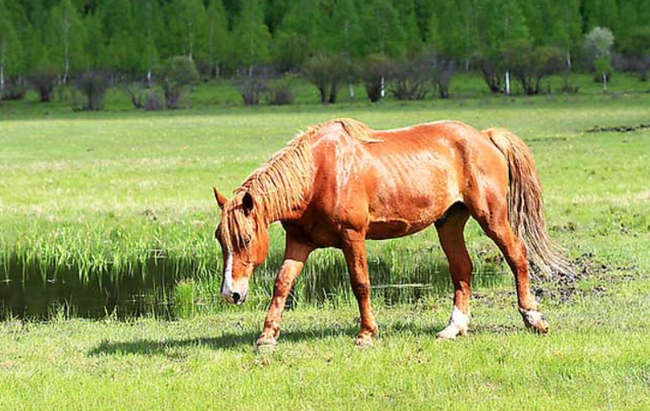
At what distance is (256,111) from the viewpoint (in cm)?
6112

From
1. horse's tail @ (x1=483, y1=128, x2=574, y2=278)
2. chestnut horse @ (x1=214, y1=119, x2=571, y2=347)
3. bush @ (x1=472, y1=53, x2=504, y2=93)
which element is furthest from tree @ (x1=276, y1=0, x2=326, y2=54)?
chestnut horse @ (x1=214, y1=119, x2=571, y2=347)

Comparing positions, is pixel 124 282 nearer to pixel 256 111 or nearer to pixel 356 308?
pixel 356 308

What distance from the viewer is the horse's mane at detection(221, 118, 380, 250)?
9.07m

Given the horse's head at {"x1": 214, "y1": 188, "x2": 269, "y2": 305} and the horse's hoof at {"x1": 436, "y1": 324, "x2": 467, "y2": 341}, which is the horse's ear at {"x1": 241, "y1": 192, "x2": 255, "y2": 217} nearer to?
the horse's head at {"x1": 214, "y1": 188, "x2": 269, "y2": 305}

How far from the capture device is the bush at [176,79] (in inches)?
2815

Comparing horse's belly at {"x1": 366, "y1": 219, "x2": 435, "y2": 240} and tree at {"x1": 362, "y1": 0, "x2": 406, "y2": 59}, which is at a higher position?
tree at {"x1": 362, "y1": 0, "x2": 406, "y2": 59}

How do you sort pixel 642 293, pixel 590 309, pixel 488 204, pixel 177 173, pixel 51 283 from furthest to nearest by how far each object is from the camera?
pixel 177 173 < pixel 51 283 < pixel 642 293 < pixel 590 309 < pixel 488 204

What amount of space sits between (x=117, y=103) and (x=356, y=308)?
67.6 m

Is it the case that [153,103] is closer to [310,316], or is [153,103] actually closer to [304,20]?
[304,20]

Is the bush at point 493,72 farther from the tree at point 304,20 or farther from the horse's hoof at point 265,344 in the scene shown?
the horse's hoof at point 265,344

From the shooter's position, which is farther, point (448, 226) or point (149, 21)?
point (149, 21)

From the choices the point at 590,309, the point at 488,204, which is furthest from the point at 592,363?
the point at 590,309

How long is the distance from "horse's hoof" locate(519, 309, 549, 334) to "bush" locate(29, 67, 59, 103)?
7562cm

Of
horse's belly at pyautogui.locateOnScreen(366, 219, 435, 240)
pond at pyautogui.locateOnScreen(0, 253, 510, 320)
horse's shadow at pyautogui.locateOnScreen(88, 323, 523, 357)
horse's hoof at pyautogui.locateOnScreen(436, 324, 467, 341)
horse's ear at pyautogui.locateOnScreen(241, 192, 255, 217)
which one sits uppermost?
horse's ear at pyautogui.locateOnScreen(241, 192, 255, 217)
